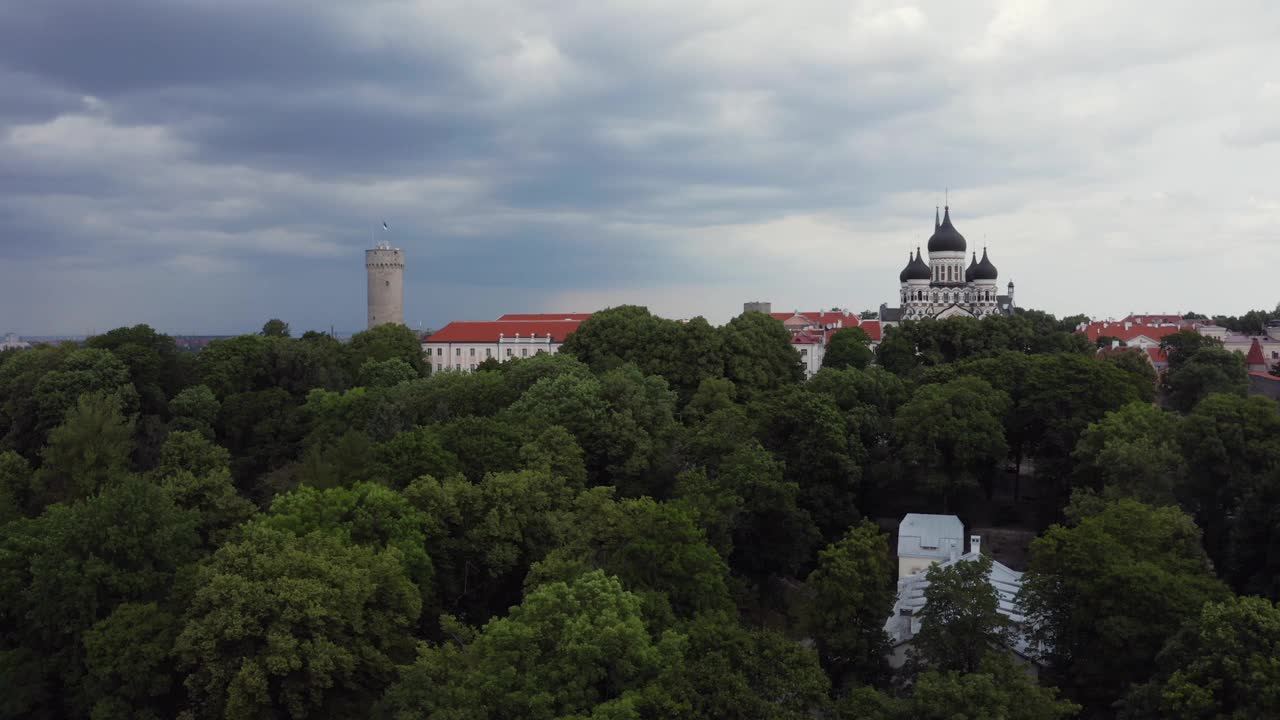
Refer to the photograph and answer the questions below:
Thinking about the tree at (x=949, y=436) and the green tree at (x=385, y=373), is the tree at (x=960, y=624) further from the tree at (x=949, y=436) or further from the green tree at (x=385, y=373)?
the green tree at (x=385, y=373)

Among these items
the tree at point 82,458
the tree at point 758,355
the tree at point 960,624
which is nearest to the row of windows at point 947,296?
the tree at point 758,355

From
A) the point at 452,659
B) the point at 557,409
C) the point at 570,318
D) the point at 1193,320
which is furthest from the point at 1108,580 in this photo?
the point at 1193,320

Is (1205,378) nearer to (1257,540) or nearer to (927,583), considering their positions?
(927,583)

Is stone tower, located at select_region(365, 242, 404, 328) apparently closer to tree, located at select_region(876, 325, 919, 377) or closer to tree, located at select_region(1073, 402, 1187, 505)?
tree, located at select_region(876, 325, 919, 377)

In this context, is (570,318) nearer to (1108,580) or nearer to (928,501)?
(928,501)

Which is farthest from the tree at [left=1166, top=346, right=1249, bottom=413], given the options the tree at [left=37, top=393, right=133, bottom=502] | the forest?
the tree at [left=37, top=393, right=133, bottom=502]

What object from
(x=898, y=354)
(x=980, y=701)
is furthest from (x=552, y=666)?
(x=898, y=354)
